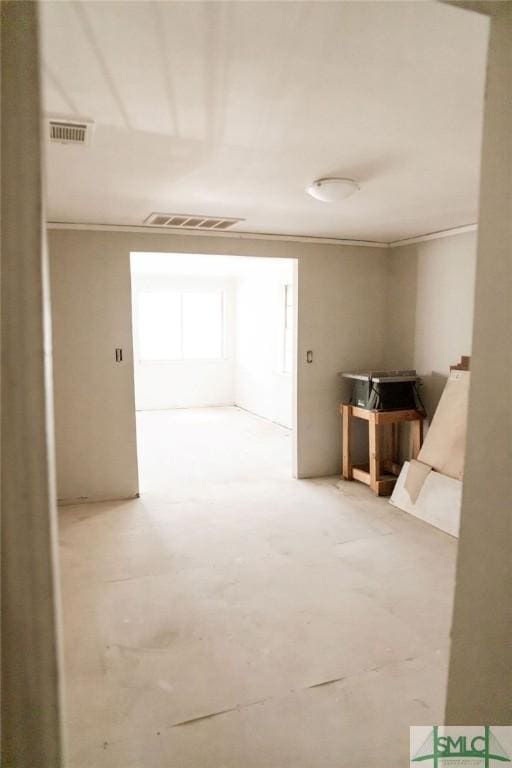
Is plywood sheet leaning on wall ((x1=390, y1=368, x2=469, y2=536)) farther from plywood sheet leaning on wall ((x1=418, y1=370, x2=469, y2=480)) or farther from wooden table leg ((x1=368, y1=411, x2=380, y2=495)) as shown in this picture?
wooden table leg ((x1=368, y1=411, x2=380, y2=495))

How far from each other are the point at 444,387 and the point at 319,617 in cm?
253

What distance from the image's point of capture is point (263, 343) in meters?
7.92

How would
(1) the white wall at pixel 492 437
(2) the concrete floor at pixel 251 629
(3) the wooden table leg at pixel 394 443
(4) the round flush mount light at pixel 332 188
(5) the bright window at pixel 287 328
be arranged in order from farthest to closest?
(5) the bright window at pixel 287 328, (3) the wooden table leg at pixel 394 443, (4) the round flush mount light at pixel 332 188, (2) the concrete floor at pixel 251 629, (1) the white wall at pixel 492 437

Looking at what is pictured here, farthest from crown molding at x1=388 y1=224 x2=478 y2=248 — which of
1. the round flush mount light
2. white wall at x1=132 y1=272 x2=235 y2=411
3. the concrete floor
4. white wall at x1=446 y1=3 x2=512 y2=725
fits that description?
white wall at x1=132 y1=272 x2=235 y2=411

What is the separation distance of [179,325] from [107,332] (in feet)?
15.4

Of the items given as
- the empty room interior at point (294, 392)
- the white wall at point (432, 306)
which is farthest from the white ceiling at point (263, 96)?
the white wall at point (432, 306)

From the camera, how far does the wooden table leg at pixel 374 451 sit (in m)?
4.22

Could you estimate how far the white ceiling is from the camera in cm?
127

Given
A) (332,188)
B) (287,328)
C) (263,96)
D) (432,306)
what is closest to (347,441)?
(432,306)

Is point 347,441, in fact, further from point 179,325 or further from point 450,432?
point 179,325

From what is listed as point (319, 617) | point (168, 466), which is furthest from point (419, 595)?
point (168, 466)

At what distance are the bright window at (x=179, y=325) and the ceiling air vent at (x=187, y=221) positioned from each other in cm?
463

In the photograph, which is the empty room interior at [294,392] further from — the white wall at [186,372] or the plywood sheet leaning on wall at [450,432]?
the white wall at [186,372]

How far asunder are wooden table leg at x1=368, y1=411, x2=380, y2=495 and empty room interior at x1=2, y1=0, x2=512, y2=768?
0.08 feet
